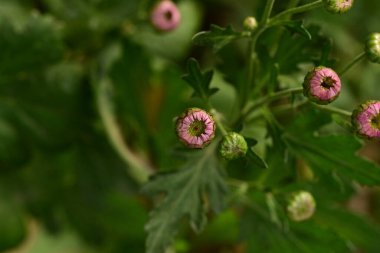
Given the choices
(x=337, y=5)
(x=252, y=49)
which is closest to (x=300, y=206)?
(x=252, y=49)

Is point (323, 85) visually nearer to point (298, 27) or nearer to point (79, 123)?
point (298, 27)

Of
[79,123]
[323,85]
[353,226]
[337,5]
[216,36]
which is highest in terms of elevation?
[79,123]

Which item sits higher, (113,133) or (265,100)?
(113,133)

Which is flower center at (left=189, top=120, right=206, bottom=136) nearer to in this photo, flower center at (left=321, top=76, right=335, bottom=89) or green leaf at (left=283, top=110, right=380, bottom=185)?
flower center at (left=321, top=76, right=335, bottom=89)

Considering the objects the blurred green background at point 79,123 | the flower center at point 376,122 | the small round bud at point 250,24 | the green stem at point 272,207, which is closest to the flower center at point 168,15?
the blurred green background at point 79,123

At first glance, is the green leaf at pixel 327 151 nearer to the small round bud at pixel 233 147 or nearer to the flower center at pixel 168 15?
the small round bud at pixel 233 147

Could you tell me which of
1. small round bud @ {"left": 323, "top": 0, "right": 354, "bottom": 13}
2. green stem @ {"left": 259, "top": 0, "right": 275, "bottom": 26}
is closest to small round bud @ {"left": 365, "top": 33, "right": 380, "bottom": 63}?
small round bud @ {"left": 323, "top": 0, "right": 354, "bottom": 13}
